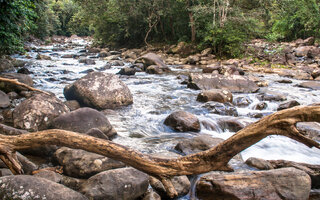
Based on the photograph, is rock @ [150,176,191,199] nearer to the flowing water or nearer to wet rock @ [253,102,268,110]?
the flowing water

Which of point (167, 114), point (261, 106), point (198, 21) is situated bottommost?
point (261, 106)

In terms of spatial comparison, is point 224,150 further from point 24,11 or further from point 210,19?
point 210,19

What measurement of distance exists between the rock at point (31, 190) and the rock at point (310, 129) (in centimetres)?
456

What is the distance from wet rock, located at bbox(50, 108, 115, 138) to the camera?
467cm

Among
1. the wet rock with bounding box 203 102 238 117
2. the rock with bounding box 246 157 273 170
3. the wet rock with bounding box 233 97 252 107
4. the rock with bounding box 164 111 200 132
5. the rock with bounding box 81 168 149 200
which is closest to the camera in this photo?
the rock with bounding box 81 168 149 200

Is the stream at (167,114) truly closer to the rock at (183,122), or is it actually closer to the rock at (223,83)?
the rock at (183,122)

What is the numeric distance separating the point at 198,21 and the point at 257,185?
17.6m

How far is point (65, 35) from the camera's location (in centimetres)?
5156

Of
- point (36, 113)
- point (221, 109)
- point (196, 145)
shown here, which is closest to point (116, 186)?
point (196, 145)

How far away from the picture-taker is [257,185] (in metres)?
3.00

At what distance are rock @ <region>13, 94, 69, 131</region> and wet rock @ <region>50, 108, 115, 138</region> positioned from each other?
320 mm

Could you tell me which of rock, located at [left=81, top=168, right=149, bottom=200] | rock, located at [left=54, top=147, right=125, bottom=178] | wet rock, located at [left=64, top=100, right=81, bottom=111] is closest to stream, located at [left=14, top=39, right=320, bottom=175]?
wet rock, located at [left=64, top=100, right=81, bottom=111]

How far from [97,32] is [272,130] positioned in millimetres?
28326

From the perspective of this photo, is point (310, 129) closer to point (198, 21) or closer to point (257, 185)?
point (257, 185)
